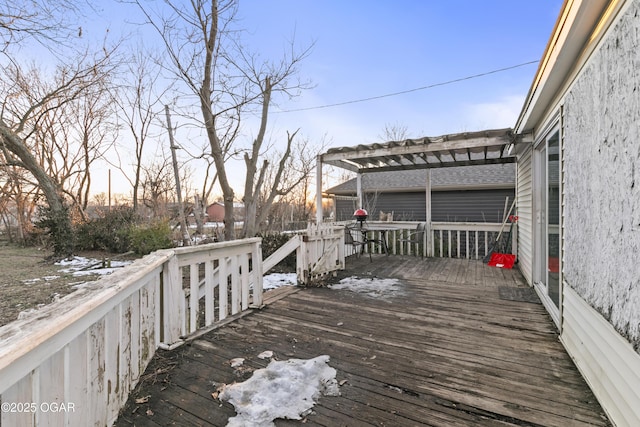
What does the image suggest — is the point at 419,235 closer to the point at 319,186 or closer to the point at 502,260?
the point at 502,260

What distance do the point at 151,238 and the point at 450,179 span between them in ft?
33.1

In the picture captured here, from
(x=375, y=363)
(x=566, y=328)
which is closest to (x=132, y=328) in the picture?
(x=375, y=363)

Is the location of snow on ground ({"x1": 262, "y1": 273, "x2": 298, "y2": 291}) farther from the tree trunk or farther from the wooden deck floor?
the tree trunk

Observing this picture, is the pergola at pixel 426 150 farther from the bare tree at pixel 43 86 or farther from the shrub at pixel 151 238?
the bare tree at pixel 43 86

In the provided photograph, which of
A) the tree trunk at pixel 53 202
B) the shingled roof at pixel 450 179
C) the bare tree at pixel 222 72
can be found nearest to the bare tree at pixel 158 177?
the tree trunk at pixel 53 202

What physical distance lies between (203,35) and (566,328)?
7.33m

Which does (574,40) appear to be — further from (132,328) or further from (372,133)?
(372,133)

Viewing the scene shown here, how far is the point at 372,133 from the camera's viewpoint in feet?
55.5

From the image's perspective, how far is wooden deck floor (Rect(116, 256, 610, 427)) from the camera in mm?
1609

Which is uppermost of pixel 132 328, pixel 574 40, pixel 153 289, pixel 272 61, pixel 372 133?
pixel 372 133

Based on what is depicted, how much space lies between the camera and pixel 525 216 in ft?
15.8

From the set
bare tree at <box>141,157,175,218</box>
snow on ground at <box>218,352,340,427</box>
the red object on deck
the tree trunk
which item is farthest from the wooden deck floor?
bare tree at <box>141,157,175,218</box>

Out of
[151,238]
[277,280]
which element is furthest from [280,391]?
[151,238]

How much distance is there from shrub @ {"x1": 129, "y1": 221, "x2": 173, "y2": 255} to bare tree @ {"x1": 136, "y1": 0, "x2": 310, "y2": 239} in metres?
2.95
